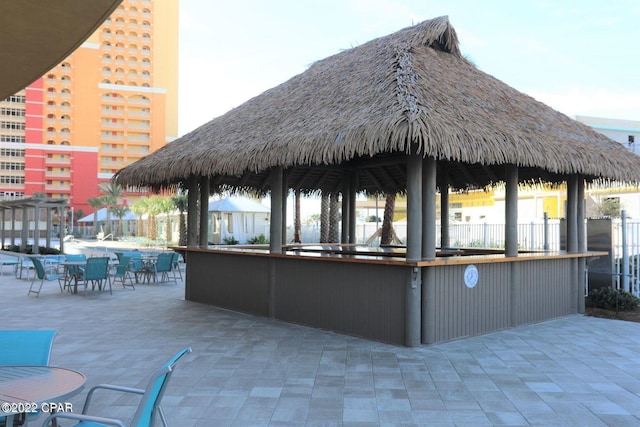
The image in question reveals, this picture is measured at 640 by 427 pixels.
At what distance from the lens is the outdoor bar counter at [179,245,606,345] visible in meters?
6.43

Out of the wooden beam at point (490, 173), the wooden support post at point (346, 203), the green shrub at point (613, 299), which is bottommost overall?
the green shrub at point (613, 299)

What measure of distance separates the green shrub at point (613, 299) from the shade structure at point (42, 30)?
9.26m

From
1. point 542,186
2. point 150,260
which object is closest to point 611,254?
point 542,186

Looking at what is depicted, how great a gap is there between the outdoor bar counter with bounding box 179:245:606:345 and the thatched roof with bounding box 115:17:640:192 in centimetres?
149

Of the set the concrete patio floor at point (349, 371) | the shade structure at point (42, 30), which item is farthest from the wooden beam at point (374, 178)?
the shade structure at point (42, 30)

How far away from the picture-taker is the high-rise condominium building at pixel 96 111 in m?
59.2

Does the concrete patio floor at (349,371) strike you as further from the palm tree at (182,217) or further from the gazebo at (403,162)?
the palm tree at (182,217)

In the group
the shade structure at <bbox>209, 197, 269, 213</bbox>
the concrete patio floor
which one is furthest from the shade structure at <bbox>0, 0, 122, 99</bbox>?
the shade structure at <bbox>209, 197, 269, 213</bbox>

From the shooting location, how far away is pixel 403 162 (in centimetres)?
803

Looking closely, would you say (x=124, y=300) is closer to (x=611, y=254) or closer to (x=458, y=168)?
(x=458, y=168)

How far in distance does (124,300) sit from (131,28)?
64677 millimetres

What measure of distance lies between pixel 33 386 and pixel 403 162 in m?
6.33

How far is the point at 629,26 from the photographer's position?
1348 inches

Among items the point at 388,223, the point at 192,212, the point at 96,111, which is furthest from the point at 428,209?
the point at 96,111
